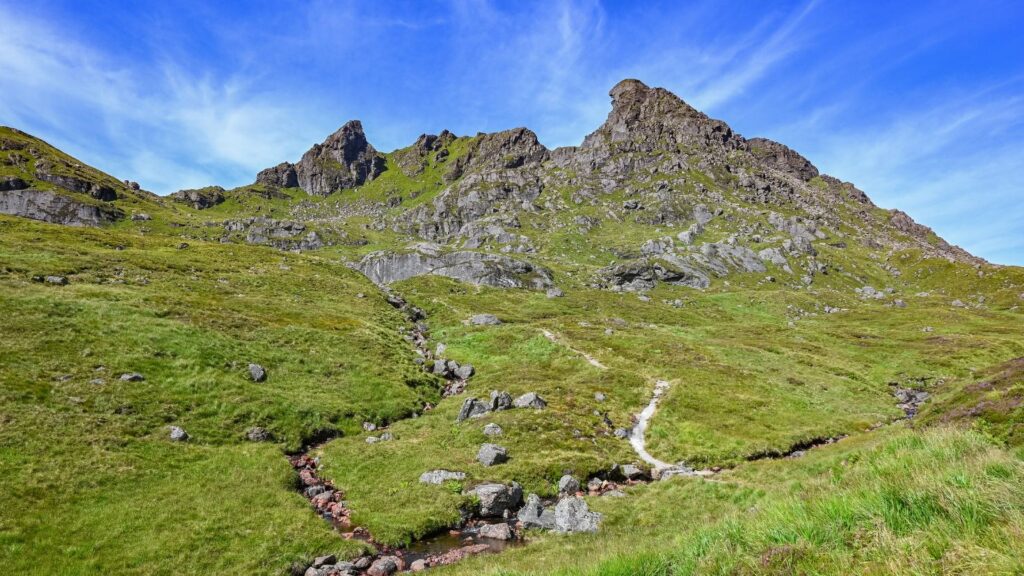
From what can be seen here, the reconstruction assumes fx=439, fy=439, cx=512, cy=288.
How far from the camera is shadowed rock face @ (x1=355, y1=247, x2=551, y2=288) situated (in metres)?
141

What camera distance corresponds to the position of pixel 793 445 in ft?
113

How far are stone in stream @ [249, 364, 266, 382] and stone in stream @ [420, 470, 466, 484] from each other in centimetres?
1785

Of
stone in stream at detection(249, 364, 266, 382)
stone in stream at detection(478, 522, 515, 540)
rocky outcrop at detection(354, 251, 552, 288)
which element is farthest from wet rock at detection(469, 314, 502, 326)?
rocky outcrop at detection(354, 251, 552, 288)

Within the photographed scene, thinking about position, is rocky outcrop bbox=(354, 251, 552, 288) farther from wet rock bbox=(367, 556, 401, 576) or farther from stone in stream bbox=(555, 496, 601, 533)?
wet rock bbox=(367, 556, 401, 576)

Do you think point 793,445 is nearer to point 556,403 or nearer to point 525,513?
point 556,403

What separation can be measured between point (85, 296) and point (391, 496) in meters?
39.0

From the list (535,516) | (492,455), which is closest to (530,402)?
(492,455)

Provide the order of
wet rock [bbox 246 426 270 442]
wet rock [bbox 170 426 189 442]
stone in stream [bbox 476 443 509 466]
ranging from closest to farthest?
wet rock [bbox 170 426 189 442]
stone in stream [bbox 476 443 509 466]
wet rock [bbox 246 426 270 442]

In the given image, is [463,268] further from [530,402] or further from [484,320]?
[530,402]

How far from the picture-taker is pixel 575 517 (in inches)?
854

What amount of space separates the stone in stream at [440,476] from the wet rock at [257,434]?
11194 mm

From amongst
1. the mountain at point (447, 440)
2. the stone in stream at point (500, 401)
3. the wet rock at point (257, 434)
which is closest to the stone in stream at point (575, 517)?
the mountain at point (447, 440)

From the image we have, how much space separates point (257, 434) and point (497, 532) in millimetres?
17369

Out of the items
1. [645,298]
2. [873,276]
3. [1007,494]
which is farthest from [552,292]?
[873,276]
